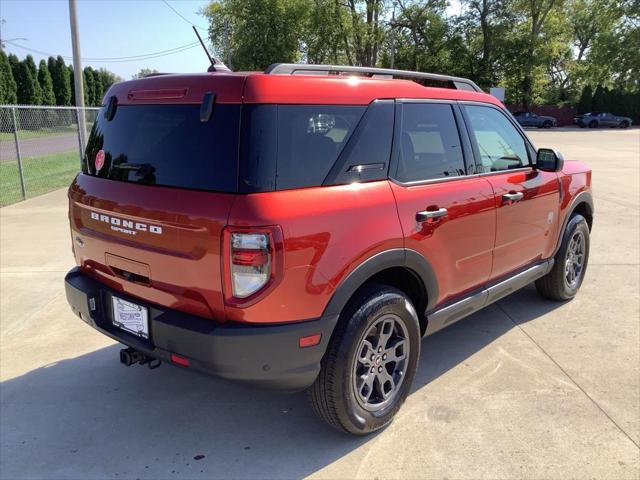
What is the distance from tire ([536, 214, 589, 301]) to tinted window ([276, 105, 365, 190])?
2.84 meters

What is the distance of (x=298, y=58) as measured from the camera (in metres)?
38.0

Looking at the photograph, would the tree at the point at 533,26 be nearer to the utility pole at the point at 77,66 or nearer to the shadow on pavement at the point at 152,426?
the utility pole at the point at 77,66

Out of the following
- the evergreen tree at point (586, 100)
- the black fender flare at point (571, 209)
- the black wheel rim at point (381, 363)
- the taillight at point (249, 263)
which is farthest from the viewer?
the evergreen tree at point (586, 100)

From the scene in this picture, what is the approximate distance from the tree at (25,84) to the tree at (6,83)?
2220mm

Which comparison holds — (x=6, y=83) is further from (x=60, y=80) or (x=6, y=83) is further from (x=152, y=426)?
(x=152, y=426)

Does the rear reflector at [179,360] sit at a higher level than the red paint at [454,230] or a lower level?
lower

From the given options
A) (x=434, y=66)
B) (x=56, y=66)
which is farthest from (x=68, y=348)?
(x=434, y=66)

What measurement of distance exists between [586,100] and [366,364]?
53697 mm

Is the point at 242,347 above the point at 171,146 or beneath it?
beneath

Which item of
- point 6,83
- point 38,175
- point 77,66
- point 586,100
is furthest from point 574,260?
point 586,100

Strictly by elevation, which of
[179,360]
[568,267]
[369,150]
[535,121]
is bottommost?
[568,267]

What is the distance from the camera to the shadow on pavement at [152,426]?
8.75 ft

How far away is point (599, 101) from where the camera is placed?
47.9 meters

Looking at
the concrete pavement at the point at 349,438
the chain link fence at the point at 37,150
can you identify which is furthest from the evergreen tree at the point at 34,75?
the concrete pavement at the point at 349,438
